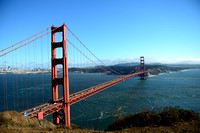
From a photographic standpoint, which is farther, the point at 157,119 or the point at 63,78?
the point at 63,78

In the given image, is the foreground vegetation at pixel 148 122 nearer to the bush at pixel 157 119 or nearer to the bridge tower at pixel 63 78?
the bush at pixel 157 119

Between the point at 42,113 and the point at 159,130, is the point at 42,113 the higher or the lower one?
the lower one

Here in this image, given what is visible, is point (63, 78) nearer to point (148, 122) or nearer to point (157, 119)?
point (148, 122)

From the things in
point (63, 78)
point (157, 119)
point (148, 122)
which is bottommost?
point (148, 122)

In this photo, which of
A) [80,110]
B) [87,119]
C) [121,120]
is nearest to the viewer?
[121,120]

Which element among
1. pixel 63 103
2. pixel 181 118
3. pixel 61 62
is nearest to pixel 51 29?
pixel 61 62

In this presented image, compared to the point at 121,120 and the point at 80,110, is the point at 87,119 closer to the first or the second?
the point at 80,110

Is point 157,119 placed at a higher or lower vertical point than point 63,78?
lower

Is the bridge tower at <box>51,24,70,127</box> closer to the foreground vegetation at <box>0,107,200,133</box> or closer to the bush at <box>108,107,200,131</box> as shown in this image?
the foreground vegetation at <box>0,107,200,133</box>

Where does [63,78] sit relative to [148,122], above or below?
above

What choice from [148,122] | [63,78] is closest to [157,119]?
[148,122]

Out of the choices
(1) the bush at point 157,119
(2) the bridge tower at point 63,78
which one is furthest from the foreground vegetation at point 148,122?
(2) the bridge tower at point 63,78
